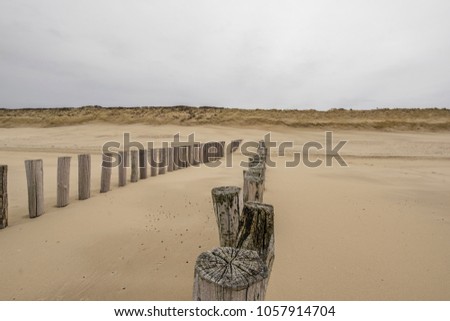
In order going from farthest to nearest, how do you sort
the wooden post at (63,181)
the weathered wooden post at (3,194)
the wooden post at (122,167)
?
the wooden post at (122,167)
the wooden post at (63,181)
the weathered wooden post at (3,194)

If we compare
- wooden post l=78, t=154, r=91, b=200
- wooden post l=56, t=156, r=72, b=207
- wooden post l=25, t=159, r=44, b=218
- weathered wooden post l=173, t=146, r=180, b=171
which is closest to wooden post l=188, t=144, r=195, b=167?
weathered wooden post l=173, t=146, r=180, b=171

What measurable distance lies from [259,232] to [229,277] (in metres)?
0.71

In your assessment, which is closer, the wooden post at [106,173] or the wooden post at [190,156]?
the wooden post at [106,173]

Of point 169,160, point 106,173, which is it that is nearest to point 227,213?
point 106,173

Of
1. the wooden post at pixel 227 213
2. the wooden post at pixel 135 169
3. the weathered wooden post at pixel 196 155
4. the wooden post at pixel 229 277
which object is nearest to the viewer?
the wooden post at pixel 229 277

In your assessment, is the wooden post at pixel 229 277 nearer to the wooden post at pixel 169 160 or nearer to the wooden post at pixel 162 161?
the wooden post at pixel 162 161

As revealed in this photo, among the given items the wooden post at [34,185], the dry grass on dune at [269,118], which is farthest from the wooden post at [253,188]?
the dry grass on dune at [269,118]

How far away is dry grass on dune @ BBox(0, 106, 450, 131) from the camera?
108 feet

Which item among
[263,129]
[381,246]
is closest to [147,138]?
[263,129]

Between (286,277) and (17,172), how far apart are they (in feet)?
27.5

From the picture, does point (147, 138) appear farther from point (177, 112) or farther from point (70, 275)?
point (70, 275)

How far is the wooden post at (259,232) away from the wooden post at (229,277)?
0.50 m

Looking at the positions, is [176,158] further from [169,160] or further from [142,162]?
[142,162]

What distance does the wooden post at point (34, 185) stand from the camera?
404 cm
